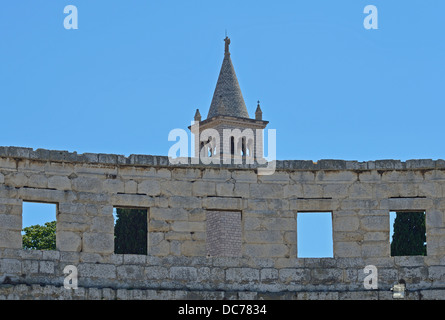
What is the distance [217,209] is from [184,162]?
1131 millimetres

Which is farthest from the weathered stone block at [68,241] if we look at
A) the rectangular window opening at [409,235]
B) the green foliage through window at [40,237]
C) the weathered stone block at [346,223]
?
the green foliage through window at [40,237]

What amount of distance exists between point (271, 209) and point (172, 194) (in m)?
1.98

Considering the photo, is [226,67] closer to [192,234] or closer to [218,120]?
[218,120]

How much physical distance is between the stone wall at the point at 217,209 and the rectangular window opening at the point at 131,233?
26590 mm

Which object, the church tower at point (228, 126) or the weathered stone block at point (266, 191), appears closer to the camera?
the weathered stone block at point (266, 191)

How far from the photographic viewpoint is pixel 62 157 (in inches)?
783

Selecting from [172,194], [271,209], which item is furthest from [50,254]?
[271,209]

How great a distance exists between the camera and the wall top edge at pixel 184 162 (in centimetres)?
1970

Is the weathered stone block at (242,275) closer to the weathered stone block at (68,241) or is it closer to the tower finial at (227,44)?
the weathered stone block at (68,241)

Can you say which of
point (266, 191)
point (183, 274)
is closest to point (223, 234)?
point (266, 191)

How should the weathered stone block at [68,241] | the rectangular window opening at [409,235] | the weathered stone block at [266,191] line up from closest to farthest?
the weathered stone block at [68,241]
the weathered stone block at [266,191]
the rectangular window opening at [409,235]
